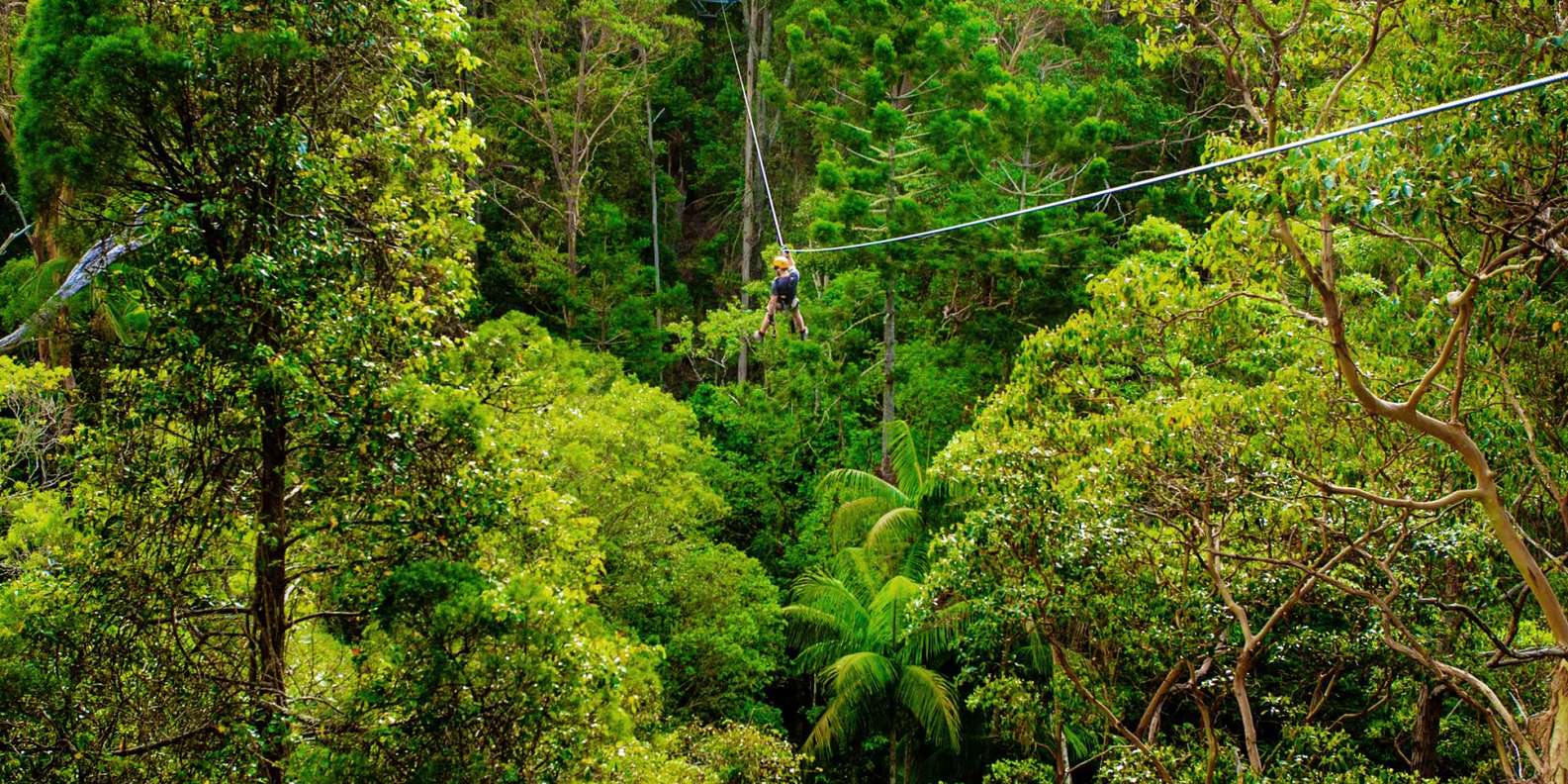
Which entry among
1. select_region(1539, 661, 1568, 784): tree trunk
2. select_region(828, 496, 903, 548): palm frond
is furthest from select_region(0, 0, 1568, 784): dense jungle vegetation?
select_region(828, 496, 903, 548): palm frond

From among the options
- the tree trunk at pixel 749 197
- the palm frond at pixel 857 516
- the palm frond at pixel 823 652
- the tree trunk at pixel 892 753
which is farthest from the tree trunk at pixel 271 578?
the tree trunk at pixel 749 197

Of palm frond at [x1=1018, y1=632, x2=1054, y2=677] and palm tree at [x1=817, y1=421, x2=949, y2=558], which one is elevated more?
palm tree at [x1=817, y1=421, x2=949, y2=558]

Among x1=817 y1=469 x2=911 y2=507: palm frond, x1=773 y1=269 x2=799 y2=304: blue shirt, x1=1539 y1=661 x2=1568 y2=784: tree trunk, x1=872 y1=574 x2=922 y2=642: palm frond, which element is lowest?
x1=872 y1=574 x2=922 y2=642: palm frond

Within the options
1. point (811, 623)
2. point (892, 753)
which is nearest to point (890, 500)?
point (811, 623)

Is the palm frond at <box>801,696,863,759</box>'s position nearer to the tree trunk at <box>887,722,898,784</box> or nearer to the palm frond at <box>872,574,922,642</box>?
the tree trunk at <box>887,722,898,784</box>

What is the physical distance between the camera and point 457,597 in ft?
16.0

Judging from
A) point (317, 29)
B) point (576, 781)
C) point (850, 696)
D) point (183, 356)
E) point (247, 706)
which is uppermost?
point (317, 29)

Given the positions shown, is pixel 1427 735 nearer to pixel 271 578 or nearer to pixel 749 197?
pixel 271 578

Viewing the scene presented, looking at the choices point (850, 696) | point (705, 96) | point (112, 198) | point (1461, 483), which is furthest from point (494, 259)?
point (1461, 483)

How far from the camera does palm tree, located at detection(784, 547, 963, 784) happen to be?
41.9 feet

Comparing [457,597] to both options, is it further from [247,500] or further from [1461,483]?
[1461,483]

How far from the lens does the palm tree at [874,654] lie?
503 inches

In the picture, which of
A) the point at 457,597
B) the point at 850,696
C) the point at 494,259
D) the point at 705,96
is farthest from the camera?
the point at 705,96

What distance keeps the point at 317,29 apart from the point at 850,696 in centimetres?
983
